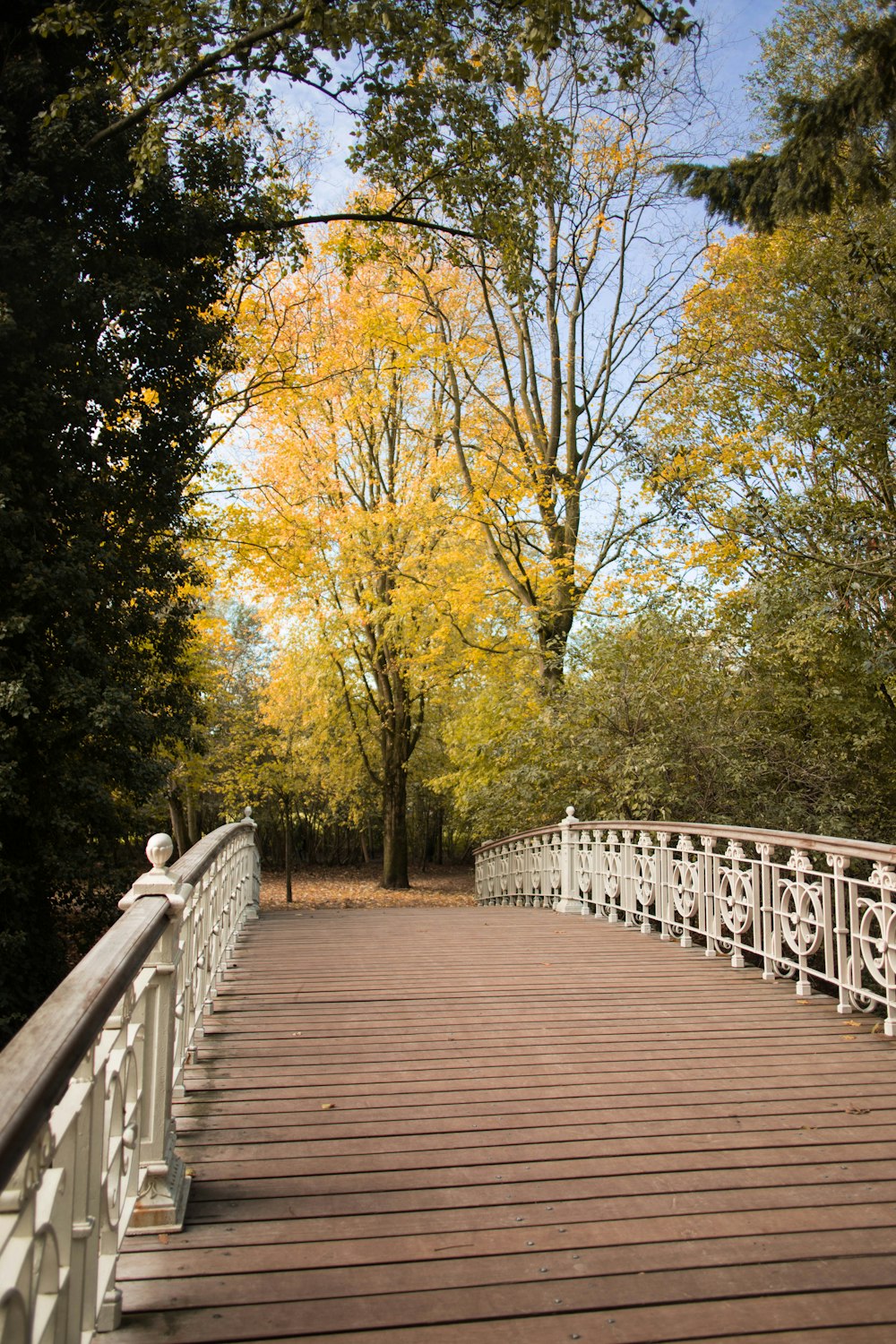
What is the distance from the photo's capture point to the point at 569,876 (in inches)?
442

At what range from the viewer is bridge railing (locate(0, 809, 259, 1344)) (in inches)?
66.8

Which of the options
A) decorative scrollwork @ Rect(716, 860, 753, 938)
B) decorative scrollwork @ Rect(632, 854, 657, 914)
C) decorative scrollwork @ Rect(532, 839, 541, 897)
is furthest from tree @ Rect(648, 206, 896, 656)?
decorative scrollwork @ Rect(532, 839, 541, 897)

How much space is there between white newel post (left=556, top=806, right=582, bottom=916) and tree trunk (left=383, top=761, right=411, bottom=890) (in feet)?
34.1

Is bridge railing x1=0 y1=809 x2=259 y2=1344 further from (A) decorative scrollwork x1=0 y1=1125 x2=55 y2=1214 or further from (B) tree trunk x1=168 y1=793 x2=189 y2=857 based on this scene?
(B) tree trunk x1=168 y1=793 x2=189 y2=857

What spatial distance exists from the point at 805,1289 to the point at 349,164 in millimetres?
10036

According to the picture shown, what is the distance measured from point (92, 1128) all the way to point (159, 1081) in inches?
34.7

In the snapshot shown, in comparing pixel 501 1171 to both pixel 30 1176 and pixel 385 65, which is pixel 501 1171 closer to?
pixel 30 1176

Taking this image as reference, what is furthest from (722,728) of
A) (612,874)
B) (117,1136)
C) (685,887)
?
(117,1136)

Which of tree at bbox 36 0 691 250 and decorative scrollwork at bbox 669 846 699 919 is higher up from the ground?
tree at bbox 36 0 691 250

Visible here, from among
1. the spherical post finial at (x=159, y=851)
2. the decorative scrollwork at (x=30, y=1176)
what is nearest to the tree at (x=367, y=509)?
the spherical post finial at (x=159, y=851)

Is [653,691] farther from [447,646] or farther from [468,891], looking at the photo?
[468,891]

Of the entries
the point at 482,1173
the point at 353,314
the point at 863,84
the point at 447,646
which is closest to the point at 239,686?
the point at 447,646

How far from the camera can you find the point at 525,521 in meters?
16.4

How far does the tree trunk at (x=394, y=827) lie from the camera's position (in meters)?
21.4
